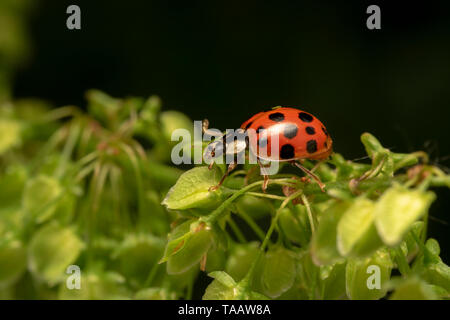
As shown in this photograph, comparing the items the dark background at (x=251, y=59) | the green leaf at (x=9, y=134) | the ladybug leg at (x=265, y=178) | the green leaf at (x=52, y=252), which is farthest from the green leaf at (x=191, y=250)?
the dark background at (x=251, y=59)

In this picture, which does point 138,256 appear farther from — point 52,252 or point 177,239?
point 177,239

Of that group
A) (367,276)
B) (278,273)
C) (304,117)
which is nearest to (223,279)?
(278,273)

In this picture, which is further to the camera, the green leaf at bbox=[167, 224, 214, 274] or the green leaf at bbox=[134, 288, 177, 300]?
the green leaf at bbox=[134, 288, 177, 300]

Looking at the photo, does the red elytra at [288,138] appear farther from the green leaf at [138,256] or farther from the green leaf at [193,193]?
the green leaf at [138,256]

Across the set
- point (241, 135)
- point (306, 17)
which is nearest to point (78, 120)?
point (241, 135)

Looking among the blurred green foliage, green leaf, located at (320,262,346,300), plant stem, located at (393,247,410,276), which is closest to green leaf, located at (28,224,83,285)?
the blurred green foliage

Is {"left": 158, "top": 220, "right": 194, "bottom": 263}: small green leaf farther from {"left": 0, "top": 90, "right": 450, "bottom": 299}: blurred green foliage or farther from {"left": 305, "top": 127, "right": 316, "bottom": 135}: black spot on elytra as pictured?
{"left": 305, "top": 127, "right": 316, "bottom": 135}: black spot on elytra

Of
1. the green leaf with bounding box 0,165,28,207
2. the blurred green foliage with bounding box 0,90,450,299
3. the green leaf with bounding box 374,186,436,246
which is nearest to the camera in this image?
the green leaf with bounding box 374,186,436,246
